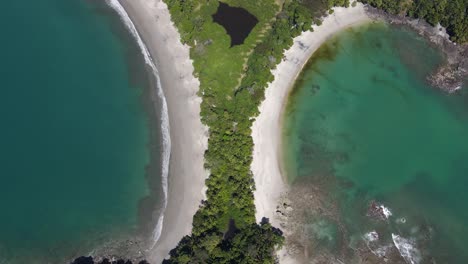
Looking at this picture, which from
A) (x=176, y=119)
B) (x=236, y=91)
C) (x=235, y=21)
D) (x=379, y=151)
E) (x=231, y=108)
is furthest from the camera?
(x=235, y=21)

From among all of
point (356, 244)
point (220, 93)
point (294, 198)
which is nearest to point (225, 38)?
point (220, 93)

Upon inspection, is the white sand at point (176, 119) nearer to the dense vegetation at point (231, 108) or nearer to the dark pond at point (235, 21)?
the dense vegetation at point (231, 108)

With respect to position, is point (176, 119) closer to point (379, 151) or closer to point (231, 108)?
point (231, 108)

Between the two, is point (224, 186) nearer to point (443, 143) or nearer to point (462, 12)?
point (443, 143)

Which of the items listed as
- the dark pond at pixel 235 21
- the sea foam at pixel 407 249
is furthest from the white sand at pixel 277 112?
the sea foam at pixel 407 249

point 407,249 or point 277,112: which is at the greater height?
point 277,112

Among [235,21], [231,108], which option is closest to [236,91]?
[231,108]
